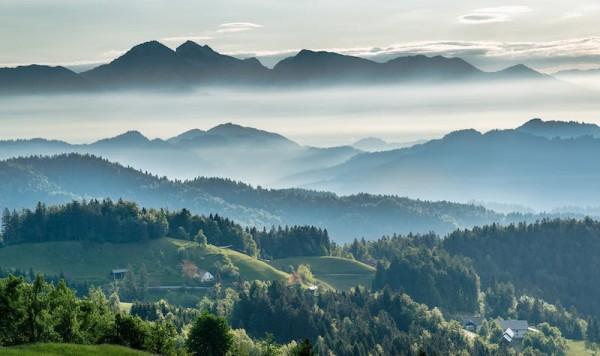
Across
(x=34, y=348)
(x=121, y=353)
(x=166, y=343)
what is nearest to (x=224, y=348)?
(x=166, y=343)

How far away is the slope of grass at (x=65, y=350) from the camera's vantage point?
93312mm

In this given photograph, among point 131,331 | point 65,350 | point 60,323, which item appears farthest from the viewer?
point 131,331

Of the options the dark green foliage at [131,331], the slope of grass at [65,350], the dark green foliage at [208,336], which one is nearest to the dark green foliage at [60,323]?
the dark green foliage at [131,331]

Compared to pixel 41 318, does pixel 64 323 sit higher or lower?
lower

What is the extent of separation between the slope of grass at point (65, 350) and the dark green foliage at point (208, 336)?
26.6m

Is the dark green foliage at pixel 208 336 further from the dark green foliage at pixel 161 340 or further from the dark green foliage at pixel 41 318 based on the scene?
the dark green foliage at pixel 41 318

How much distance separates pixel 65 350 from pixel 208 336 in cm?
3630

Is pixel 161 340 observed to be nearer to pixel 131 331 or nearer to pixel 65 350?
pixel 131 331

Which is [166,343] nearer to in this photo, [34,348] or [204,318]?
[204,318]

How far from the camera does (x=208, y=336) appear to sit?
13250 cm

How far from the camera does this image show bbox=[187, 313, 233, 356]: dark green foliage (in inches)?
5187

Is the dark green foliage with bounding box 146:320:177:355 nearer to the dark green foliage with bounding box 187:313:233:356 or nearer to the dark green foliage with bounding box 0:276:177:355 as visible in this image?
the dark green foliage with bounding box 0:276:177:355

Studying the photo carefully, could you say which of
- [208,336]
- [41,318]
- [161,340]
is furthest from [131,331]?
[208,336]

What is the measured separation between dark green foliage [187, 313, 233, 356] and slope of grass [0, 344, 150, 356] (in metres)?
26.6
